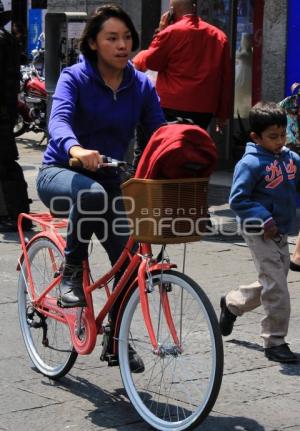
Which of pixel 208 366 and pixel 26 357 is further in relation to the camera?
pixel 26 357

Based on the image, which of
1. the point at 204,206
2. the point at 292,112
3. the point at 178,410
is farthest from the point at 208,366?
the point at 292,112

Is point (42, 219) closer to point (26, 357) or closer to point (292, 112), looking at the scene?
point (26, 357)

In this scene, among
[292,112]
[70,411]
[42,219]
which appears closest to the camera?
[70,411]

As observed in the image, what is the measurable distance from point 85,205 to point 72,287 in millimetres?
503

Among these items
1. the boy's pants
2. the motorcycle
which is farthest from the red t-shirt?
the motorcycle

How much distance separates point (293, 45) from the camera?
10.3 metres

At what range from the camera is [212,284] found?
7641mm

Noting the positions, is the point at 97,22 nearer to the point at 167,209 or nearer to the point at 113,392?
the point at 167,209

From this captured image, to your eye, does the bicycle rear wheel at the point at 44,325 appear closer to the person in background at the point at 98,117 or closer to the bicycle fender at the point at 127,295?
the person in background at the point at 98,117

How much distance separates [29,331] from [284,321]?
4.51 ft

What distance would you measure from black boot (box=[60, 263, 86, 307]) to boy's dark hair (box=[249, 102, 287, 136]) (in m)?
1.38

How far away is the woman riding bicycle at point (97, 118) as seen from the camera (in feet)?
16.6

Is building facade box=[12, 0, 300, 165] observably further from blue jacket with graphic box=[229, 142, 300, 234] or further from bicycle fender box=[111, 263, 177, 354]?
bicycle fender box=[111, 263, 177, 354]

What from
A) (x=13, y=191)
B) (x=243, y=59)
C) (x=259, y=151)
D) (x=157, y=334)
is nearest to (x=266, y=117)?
(x=259, y=151)
